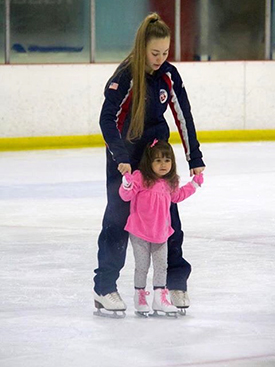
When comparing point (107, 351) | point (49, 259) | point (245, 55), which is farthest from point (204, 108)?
point (107, 351)

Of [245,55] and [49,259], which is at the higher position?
[245,55]

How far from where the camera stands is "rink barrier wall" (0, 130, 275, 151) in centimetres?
1134

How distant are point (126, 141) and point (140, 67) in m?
0.27

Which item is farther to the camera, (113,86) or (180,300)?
(180,300)

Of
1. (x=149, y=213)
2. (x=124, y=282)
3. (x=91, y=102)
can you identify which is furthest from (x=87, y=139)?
(x=149, y=213)

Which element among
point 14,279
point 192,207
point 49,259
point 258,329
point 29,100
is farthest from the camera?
point 29,100

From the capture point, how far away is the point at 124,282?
15.9 ft

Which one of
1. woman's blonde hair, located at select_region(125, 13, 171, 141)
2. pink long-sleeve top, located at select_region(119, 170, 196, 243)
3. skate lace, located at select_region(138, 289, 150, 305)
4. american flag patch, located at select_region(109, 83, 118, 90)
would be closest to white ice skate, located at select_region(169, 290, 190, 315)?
skate lace, located at select_region(138, 289, 150, 305)

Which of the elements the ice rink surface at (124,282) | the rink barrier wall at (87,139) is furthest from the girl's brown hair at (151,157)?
the rink barrier wall at (87,139)

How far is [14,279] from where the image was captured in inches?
194

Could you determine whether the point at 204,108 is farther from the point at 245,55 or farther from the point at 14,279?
the point at 14,279

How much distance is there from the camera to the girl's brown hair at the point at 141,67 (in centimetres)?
404

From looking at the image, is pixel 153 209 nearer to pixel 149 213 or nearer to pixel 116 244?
pixel 149 213

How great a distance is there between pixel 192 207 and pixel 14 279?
2.51 metres
